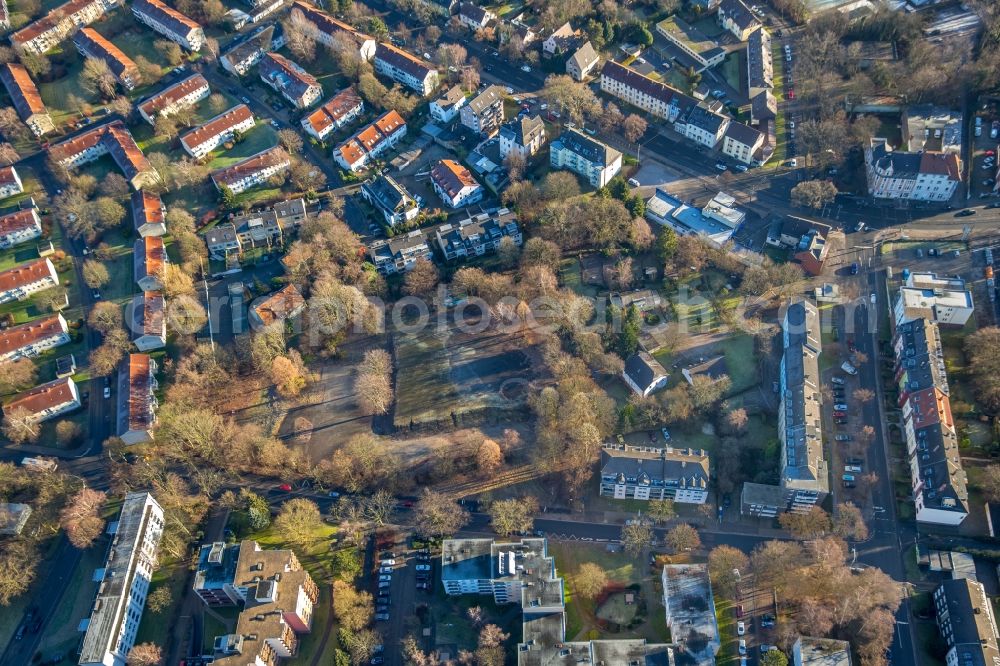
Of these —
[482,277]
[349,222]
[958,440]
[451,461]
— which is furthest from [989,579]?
[349,222]

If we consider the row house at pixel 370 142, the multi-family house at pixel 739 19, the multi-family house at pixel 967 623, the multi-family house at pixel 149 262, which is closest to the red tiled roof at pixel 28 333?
the multi-family house at pixel 149 262

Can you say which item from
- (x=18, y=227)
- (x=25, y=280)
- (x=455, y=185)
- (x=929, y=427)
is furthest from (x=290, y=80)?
(x=929, y=427)

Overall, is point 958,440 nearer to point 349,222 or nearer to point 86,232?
point 349,222

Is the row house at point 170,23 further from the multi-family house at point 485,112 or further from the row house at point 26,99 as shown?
the multi-family house at point 485,112

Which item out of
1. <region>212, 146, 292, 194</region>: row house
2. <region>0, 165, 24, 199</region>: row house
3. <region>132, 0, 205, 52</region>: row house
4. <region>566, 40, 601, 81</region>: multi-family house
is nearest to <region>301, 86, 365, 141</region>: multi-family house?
<region>212, 146, 292, 194</region>: row house

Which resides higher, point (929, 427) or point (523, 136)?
point (523, 136)

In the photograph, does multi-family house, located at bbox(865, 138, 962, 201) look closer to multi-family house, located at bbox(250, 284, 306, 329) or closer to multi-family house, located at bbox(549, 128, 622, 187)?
multi-family house, located at bbox(549, 128, 622, 187)

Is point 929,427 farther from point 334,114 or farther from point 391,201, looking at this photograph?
point 334,114
